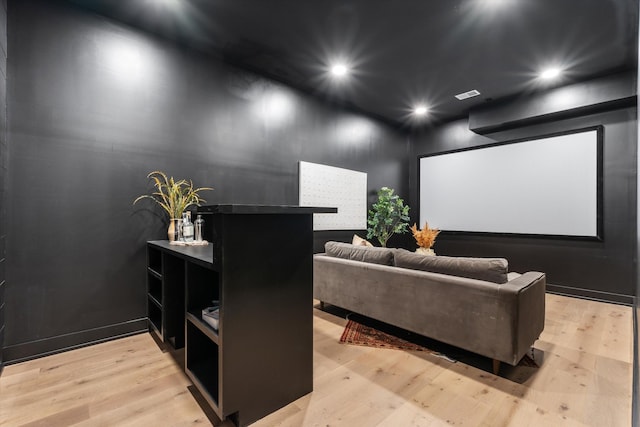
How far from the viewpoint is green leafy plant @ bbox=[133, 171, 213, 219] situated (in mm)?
2768

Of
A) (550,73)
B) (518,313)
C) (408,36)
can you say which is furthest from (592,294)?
(408,36)

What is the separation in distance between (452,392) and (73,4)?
13.1ft

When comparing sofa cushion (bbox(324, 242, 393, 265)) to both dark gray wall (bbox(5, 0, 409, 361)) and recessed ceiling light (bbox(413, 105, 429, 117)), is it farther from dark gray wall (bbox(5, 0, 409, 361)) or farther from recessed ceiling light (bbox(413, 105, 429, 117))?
recessed ceiling light (bbox(413, 105, 429, 117))

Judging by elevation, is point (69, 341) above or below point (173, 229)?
below

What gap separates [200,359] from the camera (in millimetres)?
1857

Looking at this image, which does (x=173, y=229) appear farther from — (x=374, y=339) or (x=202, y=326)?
(x=374, y=339)

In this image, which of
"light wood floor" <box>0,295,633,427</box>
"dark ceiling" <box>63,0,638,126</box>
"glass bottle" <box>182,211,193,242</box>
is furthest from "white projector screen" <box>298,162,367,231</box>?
"light wood floor" <box>0,295,633,427</box>

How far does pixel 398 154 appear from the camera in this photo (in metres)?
5.82

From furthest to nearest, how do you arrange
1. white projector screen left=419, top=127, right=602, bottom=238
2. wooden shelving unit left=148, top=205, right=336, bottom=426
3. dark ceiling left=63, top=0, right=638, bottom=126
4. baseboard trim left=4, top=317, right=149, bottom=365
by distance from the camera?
white projector screen left=419, top=127, right=602, bottom=238
dark ceiling left=63, top=0, right=638, bottom=126
baseboard trim left=4, top=317, right=149, bottom=365
wooden shelving unit left=148, top=205, right=336, bottom=426

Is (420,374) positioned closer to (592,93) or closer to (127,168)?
(127,168)

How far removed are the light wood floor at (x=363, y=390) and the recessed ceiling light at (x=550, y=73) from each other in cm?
299

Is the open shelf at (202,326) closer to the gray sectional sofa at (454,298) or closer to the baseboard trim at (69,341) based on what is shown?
the baseboard trim at (69,341)

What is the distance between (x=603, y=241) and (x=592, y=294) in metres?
0.71

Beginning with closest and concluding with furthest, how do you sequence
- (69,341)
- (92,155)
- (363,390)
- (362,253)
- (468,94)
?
(363,390) → (69,341) → (92,155) → (362,253) → (468,94)
